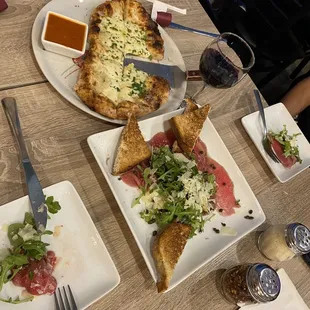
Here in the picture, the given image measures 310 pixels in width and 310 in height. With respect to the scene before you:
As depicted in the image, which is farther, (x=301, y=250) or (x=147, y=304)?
(x=301, y=250)

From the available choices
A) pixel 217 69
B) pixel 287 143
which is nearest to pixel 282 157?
pixel 287 143

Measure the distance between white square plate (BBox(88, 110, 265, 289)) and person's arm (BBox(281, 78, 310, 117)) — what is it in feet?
5.35

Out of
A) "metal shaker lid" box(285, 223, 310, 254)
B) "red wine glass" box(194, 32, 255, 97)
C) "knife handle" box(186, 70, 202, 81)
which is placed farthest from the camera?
"knife handle" box(186, 70, 202, 81)

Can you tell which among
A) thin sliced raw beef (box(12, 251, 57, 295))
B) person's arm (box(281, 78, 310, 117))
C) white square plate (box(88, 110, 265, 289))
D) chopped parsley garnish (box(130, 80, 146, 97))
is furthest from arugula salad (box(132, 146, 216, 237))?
person's arm (box(281, 78, 310, 117))

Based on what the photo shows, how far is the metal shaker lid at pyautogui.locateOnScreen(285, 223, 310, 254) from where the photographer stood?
1.59m

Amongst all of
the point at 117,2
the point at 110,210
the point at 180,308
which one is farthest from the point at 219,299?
the point at 117,2

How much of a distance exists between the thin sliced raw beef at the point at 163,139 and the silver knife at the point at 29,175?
56 cm

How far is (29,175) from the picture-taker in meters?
1.32

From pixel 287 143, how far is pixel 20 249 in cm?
155

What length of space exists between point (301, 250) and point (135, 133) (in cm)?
89

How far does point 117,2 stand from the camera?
6.29ft

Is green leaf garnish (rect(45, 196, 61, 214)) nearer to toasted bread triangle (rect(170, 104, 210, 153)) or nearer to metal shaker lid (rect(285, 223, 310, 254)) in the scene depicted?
toasted bread triangle (rect(170, 104, 210, 153))

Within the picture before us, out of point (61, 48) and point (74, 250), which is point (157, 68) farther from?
point (74, 250)

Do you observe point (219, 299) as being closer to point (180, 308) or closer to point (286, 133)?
point (180, 308)
